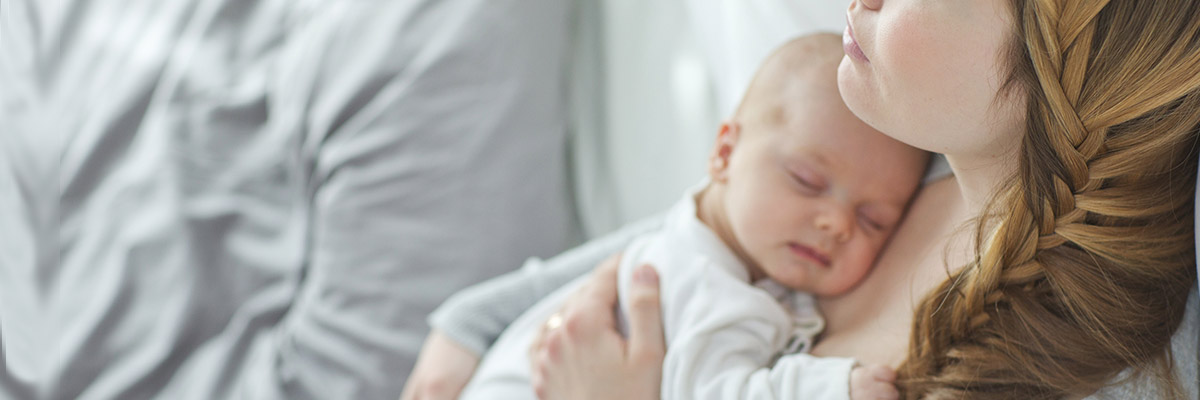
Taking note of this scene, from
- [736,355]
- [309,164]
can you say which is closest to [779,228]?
[736,355]

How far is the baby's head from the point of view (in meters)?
0.86

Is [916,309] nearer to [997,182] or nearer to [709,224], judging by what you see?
[997,182]

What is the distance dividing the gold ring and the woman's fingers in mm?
100

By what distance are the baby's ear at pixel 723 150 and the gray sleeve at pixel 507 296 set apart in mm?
203

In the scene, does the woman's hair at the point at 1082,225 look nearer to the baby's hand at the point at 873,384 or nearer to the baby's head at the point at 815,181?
the baby's hand at the point at 873,384

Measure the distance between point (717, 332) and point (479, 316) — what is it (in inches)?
17.0

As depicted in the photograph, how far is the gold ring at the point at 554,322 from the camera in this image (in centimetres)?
99

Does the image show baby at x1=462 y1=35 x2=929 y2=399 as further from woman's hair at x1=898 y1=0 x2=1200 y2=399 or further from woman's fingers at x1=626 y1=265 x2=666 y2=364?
woman's hair at x1=898 y1=0 x2=1200 y2=399

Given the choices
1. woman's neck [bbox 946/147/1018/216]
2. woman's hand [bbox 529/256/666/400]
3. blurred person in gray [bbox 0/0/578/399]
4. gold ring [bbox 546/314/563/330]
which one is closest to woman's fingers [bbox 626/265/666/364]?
woman's hand [bbox 529/256/666/400]

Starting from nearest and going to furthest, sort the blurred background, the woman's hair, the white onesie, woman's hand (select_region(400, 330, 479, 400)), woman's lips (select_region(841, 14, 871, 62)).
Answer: the woman's hair
woman's lips (select_region(841, 14, 871, 62))
the white onesie
woman's hand (select_region(400, 330, 479, 400))
the blurred background

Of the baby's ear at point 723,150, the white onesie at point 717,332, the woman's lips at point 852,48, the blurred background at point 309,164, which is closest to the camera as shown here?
the woman's lips at point 852,48

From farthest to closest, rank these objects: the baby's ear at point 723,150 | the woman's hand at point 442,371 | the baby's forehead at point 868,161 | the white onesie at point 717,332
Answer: the woman's hand at point 442,371
the baby's ear at point 723,150
the baby's forehead at point 868,161
the white onesie at point 717,332

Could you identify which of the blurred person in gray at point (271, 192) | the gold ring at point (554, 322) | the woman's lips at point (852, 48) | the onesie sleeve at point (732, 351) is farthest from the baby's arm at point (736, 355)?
the blurred person in gray at point (271, 192)

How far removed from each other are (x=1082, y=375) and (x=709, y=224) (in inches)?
17.5
